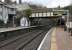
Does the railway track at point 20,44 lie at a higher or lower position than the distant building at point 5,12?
lower

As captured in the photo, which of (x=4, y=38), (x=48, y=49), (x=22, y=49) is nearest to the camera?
(x=48, y=49)

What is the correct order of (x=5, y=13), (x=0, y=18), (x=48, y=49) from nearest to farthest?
(x=48, y=49) < (x=0, y=18) < (x=5, y=13)

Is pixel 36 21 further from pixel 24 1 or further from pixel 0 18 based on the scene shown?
pixel 0 18

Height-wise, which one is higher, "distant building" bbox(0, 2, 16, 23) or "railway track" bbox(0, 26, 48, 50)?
"distant building" bbox(0, 2, 16, 23)

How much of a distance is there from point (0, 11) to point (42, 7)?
4399 centimetres

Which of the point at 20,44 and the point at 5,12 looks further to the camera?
the point at 5,12

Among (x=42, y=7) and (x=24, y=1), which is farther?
(x=24, y=1)

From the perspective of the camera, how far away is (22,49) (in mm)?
17906

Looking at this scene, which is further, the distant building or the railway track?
the distant building

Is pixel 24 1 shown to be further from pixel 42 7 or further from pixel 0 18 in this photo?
pixel 0 18

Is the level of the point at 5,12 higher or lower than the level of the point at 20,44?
higher

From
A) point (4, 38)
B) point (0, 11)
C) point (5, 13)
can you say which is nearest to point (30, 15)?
point (5, 13)

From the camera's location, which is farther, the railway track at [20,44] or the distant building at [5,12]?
the distant building at [5,12]

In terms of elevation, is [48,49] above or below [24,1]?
below
